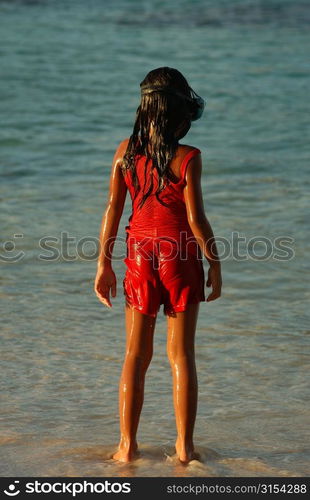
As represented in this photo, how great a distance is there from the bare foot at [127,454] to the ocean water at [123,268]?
32mm

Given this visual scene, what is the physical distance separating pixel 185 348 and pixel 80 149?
265 inches

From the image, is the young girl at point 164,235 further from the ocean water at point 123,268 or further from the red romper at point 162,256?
the ocean water at point 123,268

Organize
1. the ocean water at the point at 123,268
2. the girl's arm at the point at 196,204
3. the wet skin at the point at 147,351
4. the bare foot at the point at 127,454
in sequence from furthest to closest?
the ocean water at the point at 123,268 → the bare foot at the point at 127,454 → the wet skin at the point at 147,351 → the girl's arm at the point at 196,204

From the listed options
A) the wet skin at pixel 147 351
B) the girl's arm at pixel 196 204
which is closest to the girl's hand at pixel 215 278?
the wet skin at pixel 147 351

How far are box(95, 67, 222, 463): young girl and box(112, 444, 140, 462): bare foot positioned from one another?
55 millimetres

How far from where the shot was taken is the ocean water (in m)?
4.16

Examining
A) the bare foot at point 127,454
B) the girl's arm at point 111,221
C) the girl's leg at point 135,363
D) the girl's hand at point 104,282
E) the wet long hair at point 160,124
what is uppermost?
the wet long hair at point 160,124

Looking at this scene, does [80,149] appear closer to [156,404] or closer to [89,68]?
[89,68]

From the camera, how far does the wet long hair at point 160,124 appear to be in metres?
3.69

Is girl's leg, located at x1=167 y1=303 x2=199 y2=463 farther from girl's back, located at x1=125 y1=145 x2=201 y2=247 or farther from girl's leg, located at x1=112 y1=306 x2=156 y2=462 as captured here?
girl's back, located at x1=125 y1=145 x2=201 y2=247

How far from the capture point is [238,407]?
449 centimetres

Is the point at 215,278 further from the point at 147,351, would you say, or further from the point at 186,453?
the point at 186,453

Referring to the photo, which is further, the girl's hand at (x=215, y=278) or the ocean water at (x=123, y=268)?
the ocean water at (x=123, y=268)

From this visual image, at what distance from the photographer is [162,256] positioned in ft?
12.4
